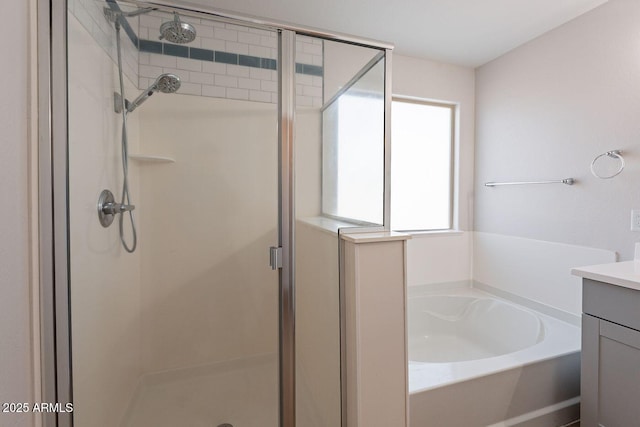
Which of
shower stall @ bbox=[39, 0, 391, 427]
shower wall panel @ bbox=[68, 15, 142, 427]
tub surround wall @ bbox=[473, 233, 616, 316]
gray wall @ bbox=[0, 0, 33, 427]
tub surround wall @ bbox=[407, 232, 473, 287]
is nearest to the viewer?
gray wall @ bbox=[0, 0, 33, 427]

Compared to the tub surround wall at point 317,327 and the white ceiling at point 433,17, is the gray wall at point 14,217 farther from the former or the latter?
the white ceiling at point 433,17

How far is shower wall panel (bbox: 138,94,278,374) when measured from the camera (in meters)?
1.39

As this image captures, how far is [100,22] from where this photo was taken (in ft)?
3.89

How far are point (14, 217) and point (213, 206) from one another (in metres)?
0.70

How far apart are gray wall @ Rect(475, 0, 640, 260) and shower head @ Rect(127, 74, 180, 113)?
2.37 metres

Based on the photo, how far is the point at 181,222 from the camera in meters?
1.42

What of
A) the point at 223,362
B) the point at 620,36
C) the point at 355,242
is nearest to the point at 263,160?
the point at 355,242

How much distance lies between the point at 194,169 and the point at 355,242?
2.73 feet

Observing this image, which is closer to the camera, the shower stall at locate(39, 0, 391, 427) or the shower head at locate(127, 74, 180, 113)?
the shower stall at locate(39, 0, 391, 427)

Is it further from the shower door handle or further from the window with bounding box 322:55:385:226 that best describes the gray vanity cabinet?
the shower door handle

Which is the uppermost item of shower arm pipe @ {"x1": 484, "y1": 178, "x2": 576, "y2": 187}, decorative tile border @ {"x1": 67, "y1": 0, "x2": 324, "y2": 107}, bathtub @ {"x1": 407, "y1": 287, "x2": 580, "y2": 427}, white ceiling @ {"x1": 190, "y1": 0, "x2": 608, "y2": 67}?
white ceiling @ {"x1": 190, "y1": 0, "x2": 608, "y2": 67}

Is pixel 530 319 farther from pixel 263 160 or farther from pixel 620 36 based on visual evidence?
pixel 263 160

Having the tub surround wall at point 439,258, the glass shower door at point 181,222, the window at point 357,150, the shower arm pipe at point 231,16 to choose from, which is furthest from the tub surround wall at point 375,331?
the tub surround wall at point 439,258

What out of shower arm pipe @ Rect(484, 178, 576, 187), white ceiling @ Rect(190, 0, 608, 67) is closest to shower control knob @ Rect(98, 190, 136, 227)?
white ceiling @ Rect(190, 0, 608, 67)
